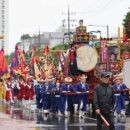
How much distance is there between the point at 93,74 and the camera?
20.7 m

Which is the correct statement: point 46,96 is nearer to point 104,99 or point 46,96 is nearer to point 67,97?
point 67,97

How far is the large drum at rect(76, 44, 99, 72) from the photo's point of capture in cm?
1956

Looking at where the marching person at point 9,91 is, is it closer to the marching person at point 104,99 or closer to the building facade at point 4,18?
the marching person at point 104,99

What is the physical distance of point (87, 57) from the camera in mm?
19531

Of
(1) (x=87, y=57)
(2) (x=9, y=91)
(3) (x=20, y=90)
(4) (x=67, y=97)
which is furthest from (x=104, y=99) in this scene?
(2) (x=9, y=91)

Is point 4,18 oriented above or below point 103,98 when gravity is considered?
above

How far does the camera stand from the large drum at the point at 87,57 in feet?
64.2

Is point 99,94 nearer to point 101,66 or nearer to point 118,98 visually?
point 118,98

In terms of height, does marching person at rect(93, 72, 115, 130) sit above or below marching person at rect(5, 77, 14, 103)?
above

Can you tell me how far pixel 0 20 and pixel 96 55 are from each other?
17348cm

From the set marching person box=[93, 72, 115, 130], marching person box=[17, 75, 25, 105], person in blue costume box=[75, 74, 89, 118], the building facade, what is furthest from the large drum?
the building facade

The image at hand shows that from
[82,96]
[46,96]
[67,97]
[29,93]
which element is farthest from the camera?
[29,93]

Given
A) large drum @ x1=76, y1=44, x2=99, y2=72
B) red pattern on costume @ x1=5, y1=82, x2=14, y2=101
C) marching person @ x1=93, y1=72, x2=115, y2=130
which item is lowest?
red pattern on costume @ x1=5, y1=82, x2=14, y2=101

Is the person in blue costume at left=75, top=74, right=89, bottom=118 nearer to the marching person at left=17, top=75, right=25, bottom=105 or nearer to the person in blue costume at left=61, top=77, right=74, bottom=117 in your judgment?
the person in blue costume at left=61, top=77, right=74, bottom=117
